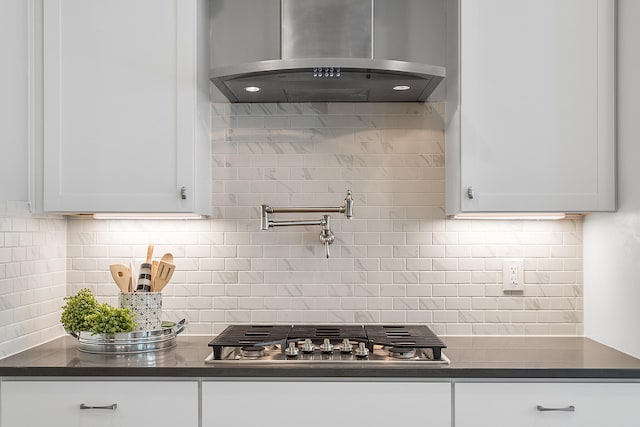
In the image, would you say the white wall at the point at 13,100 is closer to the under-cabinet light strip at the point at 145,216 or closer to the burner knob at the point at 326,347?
the under-cabinet light strip at the point at 145,216

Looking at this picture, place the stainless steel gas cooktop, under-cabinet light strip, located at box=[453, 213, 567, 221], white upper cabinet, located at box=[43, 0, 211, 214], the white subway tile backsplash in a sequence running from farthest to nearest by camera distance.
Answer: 1. under-cabinet light strip, located at box=[453, 213, 567, 221]
2. white upper cabinet, located at box=[43, 0, 211, 214]
3. the white subway tile backsplash
4. the stainless steel gas cooktop

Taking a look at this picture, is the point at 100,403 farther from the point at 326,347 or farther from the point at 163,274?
the point at 326,347

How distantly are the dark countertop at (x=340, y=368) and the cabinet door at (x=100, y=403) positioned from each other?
0.14 ft

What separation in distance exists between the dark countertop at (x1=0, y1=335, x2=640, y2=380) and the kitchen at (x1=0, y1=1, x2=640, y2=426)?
0.41 m

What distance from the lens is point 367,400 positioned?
216 cm

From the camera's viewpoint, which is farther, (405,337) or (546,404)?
(405,337)

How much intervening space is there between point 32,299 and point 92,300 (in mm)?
281

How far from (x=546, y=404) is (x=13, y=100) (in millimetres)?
2170

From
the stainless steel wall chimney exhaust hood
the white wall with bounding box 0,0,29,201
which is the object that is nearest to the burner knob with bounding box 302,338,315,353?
the stainless steel wall chimney exhaust hood

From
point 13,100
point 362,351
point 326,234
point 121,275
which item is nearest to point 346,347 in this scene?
point 362,351

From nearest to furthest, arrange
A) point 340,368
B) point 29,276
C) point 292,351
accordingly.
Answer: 1. point 340,368
2. point 292,351
3. point 29,276

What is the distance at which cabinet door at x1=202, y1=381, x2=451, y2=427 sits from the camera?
216 centimetres

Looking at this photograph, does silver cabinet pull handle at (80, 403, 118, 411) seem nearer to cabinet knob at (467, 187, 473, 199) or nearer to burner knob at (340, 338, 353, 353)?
burner knob at (340, 338, 353, 353)

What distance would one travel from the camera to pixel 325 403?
2166 millimetres
